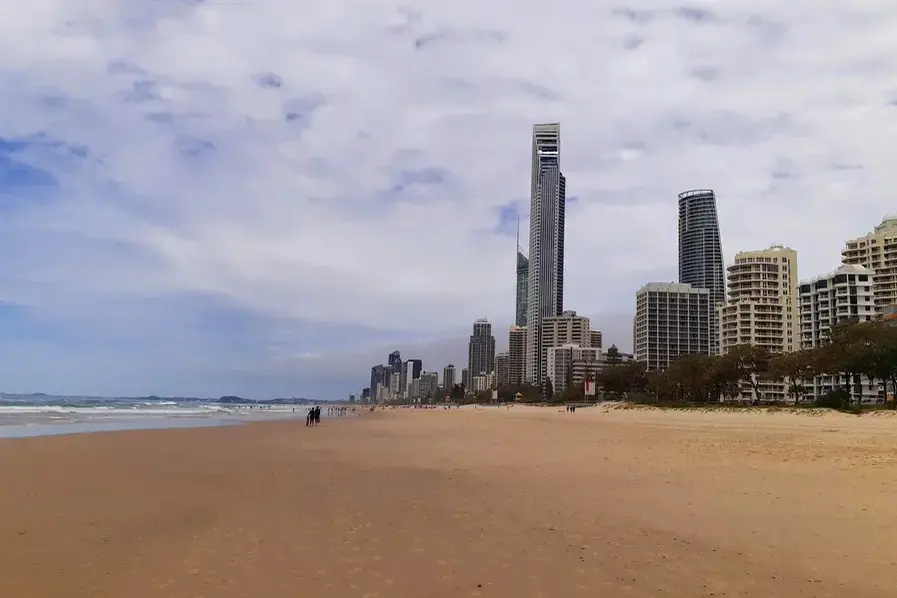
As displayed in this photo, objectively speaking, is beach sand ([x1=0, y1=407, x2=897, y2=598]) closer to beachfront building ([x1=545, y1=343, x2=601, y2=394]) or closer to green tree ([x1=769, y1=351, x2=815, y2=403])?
green tree ([x1=769, y1=351, x2=815, y2=403])

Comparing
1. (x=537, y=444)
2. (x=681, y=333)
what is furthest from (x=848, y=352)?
(x=681, y=333)

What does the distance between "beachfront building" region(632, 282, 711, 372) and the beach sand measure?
165 m

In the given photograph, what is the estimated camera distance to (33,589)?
647cm

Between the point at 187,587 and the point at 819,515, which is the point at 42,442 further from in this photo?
the point at 819,515

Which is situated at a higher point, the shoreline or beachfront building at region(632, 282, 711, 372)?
beachfront building at region(632, 282, 711, 372)

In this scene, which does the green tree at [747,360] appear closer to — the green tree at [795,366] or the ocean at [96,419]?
the green tree at [795,366]

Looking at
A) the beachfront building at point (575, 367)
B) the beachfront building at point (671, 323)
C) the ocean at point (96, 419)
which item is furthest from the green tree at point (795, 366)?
the beachfront building at point (575, 367)

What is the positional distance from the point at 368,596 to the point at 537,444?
18951 mm

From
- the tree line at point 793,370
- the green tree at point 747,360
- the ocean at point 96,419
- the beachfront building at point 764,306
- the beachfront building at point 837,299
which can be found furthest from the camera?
the beachfront building at point 764,306

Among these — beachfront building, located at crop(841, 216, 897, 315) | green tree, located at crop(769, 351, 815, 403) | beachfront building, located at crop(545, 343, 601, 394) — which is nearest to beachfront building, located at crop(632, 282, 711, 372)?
beachfront building, located at crop(545, 343, 601, 394)

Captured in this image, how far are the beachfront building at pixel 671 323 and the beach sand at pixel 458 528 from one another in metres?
165

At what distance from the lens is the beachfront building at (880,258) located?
405ft

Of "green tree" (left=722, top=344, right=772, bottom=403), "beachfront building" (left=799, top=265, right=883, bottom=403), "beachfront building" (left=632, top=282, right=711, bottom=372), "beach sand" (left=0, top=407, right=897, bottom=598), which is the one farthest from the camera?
"beachfront building" (left=632, top=282, right=711, bottom=372)

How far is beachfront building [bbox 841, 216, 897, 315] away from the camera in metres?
123
